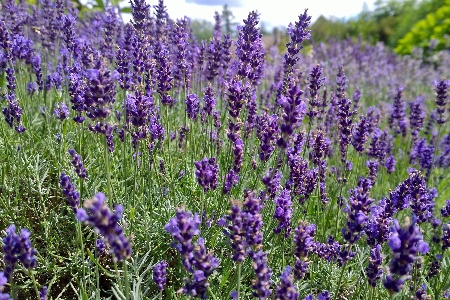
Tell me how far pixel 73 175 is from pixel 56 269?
78cm

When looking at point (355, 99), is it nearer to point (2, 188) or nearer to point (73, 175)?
point (73, 175)

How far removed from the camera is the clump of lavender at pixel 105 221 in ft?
4.91

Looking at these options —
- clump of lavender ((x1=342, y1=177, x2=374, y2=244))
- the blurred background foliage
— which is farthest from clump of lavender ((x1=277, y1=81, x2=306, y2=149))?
the blurred background foliage

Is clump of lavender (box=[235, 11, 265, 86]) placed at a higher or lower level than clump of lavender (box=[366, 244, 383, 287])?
higher

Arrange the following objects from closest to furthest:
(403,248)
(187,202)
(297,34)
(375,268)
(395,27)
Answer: (403,248) → (375,268) → (187,202) → (297,34) → (395,27)

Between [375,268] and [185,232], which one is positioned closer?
[185,232]

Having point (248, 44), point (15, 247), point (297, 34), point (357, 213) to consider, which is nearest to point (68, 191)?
point (15, 247)

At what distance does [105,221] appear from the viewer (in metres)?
1.52

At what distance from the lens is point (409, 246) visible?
1.66 metres

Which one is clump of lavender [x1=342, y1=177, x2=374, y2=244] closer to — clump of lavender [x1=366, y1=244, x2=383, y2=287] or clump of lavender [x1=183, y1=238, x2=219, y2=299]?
clump of lavender [x1=366, y1=244, x2=383, y2=287]

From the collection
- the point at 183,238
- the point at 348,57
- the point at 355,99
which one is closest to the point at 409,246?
the point at 183,238

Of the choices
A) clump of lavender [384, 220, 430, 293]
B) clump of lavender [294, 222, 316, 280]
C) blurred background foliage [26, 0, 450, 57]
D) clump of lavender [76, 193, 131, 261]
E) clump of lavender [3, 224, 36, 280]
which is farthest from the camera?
blurred background foliage [26, 0, 450, 57]

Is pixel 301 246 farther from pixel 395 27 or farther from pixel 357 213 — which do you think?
pixel 395 27

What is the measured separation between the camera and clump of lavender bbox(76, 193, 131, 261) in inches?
59.0
